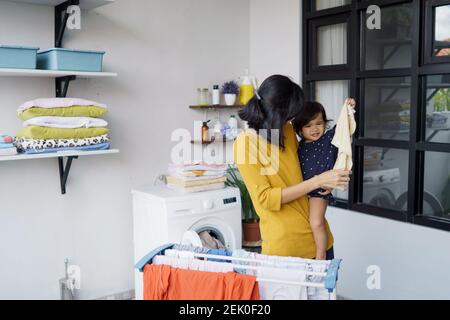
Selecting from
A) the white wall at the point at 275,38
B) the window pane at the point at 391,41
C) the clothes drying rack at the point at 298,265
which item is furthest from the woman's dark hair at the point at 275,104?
the white wall at the point at 275,38

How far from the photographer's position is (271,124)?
6.36 feet

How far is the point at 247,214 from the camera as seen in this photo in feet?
12.9

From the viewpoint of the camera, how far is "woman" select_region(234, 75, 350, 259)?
1923 millimetres

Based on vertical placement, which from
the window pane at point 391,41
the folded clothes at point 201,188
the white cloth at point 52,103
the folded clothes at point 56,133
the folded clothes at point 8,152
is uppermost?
the window pane at point 391,41

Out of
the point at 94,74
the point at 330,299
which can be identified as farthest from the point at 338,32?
the point at 330,299

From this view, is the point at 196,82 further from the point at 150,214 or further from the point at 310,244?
the point at 310,244

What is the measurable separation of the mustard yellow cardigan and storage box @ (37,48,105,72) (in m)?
1.45

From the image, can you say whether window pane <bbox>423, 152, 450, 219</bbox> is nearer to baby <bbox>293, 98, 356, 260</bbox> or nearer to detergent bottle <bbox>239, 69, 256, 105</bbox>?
baby <bbox>293, 98, 356, 260</bbox>

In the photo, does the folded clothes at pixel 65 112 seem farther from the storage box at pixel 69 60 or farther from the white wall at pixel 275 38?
the white wall at pixel 275 38

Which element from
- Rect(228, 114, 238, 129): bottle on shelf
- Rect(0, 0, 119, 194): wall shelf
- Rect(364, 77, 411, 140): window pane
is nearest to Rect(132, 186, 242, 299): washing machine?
Rect(0, 0, 119, 194): wall shelf

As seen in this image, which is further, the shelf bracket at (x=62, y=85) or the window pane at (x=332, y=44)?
the window pane at (x=332, y=44)

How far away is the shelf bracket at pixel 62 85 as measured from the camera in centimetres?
320

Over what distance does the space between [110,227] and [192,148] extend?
0.91 metres

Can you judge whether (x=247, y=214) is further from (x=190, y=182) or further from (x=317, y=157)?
(x=317, y=157)
